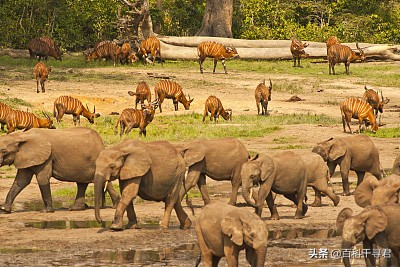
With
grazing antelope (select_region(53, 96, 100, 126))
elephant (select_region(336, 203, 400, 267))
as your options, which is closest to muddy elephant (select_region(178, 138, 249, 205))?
elephant (select_region(336, 203, 400, 267))

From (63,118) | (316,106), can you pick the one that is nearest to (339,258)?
(63,118)

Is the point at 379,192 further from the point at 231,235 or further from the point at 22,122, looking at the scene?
the point at 22,122

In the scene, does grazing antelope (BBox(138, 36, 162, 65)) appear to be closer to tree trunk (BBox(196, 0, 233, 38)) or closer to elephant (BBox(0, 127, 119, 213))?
tree trunk (BBox(196, 0, 233, 38))

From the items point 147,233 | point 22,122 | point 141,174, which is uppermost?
point 141,174

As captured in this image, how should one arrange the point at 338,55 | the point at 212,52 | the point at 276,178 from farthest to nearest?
1. the point at 212,52
2. the point at 338,55
3. the point at 276,178

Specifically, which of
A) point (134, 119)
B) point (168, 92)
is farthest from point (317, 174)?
point (168, 92)

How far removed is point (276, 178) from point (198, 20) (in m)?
34.1

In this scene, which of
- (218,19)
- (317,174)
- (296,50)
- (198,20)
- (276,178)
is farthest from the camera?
(198,20)

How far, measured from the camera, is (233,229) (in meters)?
10.3

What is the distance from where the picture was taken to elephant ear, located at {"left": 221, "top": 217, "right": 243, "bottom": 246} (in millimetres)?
10211

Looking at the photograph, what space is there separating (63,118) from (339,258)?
1545 centimetres

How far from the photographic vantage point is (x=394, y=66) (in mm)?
39812

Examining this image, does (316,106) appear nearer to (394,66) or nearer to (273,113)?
(273,113)

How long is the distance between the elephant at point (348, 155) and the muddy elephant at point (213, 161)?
5.45 ft
